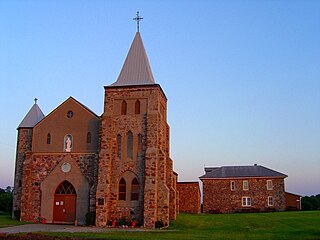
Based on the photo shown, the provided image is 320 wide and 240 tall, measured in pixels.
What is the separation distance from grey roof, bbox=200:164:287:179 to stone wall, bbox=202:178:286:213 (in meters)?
0.61

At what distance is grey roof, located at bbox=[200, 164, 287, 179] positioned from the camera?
50781 mm

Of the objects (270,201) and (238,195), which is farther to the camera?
(238,195)

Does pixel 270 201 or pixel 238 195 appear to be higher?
pixel 238 195

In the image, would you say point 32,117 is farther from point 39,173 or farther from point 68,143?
point 39,173

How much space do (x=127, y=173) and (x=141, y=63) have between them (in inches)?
397

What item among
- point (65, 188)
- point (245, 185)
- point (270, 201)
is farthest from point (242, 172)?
point (65, 188)

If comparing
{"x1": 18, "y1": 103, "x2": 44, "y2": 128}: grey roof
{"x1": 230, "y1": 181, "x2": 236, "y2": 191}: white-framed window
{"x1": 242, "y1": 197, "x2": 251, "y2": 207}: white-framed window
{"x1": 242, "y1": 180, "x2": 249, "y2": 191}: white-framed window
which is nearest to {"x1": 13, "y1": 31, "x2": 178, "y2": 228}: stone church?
{"x1": 18, "y1": 103, "x2": 44, "y2": 128}: grey roof

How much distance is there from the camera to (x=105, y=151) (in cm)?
3269

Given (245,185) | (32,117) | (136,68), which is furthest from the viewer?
(245,185)

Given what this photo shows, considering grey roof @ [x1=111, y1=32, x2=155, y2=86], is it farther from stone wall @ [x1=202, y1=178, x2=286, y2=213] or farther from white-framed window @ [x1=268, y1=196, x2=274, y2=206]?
white-framed window @ [x1=268, y1=196, x2=274, y2=206]

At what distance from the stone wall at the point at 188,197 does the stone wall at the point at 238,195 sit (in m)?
3.74

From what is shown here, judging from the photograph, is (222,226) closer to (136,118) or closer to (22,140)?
(136,118)

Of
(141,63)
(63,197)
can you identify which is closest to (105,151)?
(63,197)

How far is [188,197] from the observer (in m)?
47.5
